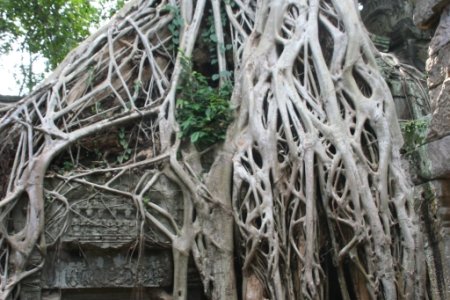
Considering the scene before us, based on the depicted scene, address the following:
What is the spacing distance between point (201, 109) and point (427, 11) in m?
2.66

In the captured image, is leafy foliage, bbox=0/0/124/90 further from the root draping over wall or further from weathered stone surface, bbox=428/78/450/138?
weathered stone surface, bbox=428/78/450/138

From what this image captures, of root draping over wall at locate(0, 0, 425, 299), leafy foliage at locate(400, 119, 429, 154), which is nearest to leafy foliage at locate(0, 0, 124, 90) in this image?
root draping over wall at locate(0, 0, 425, 299)

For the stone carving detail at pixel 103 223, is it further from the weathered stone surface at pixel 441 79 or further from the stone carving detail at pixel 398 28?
the stone carving detail at pixel 398 28

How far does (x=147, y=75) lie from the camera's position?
508 cm

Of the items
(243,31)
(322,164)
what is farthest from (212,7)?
(322,164)

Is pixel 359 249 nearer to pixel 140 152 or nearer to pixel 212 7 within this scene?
pixel 140 152

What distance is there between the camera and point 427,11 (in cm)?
215

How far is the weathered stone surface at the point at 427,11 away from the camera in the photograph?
2.09m

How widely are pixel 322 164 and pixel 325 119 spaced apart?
0.40 m

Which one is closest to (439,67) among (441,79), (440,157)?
(441,79)

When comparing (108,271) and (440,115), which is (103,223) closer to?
(108,271)

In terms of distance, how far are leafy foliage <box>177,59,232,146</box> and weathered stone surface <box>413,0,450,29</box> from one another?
2.44 metres

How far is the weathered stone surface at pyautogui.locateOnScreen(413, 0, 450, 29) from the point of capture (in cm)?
209

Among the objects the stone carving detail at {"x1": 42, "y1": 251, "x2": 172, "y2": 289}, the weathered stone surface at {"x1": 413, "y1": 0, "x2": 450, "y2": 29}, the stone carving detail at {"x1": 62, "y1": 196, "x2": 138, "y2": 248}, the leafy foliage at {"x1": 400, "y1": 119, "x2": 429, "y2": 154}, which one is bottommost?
the stone carving detail at {"x1": 42, "y1": 251, "x2": 172, "y2": 289}
